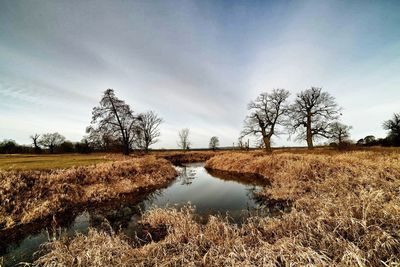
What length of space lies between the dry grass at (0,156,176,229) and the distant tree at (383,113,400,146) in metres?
42.9

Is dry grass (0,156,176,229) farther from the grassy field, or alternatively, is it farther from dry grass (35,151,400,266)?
dry grass (35,151,400,266)

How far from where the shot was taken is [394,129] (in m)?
41.7

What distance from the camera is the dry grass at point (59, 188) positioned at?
31.9 ft

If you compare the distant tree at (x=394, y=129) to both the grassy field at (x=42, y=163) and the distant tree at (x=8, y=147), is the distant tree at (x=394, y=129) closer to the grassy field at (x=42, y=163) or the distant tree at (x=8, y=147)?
the grassy field at (x=42, y=163)

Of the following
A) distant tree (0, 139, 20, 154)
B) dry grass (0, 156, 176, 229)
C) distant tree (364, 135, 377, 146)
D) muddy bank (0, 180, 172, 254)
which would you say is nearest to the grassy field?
dry grass (0, 156, 176, 229)

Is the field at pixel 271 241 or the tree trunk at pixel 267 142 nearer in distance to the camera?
the field at pixel 271 241

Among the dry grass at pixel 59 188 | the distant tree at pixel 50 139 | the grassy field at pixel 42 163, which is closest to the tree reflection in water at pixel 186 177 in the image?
the dry grass at pixel 59 188

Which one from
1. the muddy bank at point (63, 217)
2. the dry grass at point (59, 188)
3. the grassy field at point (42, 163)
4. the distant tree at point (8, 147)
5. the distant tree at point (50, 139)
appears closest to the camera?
the muddy bank at point (63, 217)

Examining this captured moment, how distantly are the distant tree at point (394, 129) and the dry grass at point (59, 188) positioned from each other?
42930mm

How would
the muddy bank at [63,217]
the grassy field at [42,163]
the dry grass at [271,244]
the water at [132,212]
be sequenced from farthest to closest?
the grassy field at [42,163] → the muddy bank at [63,217] → the water at [132,212] → the dry grass at [271,244]

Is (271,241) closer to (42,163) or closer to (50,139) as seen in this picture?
(42,163)

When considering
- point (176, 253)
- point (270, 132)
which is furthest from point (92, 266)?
point (270, 132)

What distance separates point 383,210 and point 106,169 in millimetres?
15876

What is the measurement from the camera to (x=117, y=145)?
32.4 m
